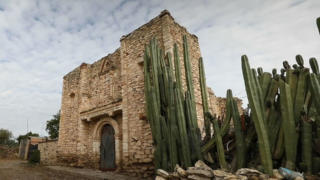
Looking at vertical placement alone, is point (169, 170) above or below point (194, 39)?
below

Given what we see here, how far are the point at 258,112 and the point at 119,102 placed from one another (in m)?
5.94

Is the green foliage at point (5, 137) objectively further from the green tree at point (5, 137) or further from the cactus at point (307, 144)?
the cactus at point (307, 144)

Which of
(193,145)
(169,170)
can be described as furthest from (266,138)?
(169,170)

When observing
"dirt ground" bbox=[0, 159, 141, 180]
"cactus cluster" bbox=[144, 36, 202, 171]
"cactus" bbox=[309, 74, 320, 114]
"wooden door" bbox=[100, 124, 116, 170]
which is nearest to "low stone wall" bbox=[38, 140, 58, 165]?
"dirt ground" bbox=[0, 159, 141, 180]

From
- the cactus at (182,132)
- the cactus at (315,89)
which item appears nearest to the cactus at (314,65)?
the cactus at (315,89)

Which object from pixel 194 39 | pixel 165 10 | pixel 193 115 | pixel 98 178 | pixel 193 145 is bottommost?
pixel 98 178

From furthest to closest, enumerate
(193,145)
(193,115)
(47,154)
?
(47,154)
(193,115)
(193,145)

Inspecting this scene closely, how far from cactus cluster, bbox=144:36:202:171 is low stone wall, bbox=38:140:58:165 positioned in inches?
390

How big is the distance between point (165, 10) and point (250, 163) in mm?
5976

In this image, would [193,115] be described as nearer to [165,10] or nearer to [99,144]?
[165,10]

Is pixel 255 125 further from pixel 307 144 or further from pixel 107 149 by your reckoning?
pixel 107 149

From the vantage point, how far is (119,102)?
805cm

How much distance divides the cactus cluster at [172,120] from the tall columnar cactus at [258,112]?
50.3 inches

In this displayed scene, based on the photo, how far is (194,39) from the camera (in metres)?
→ 8.41
